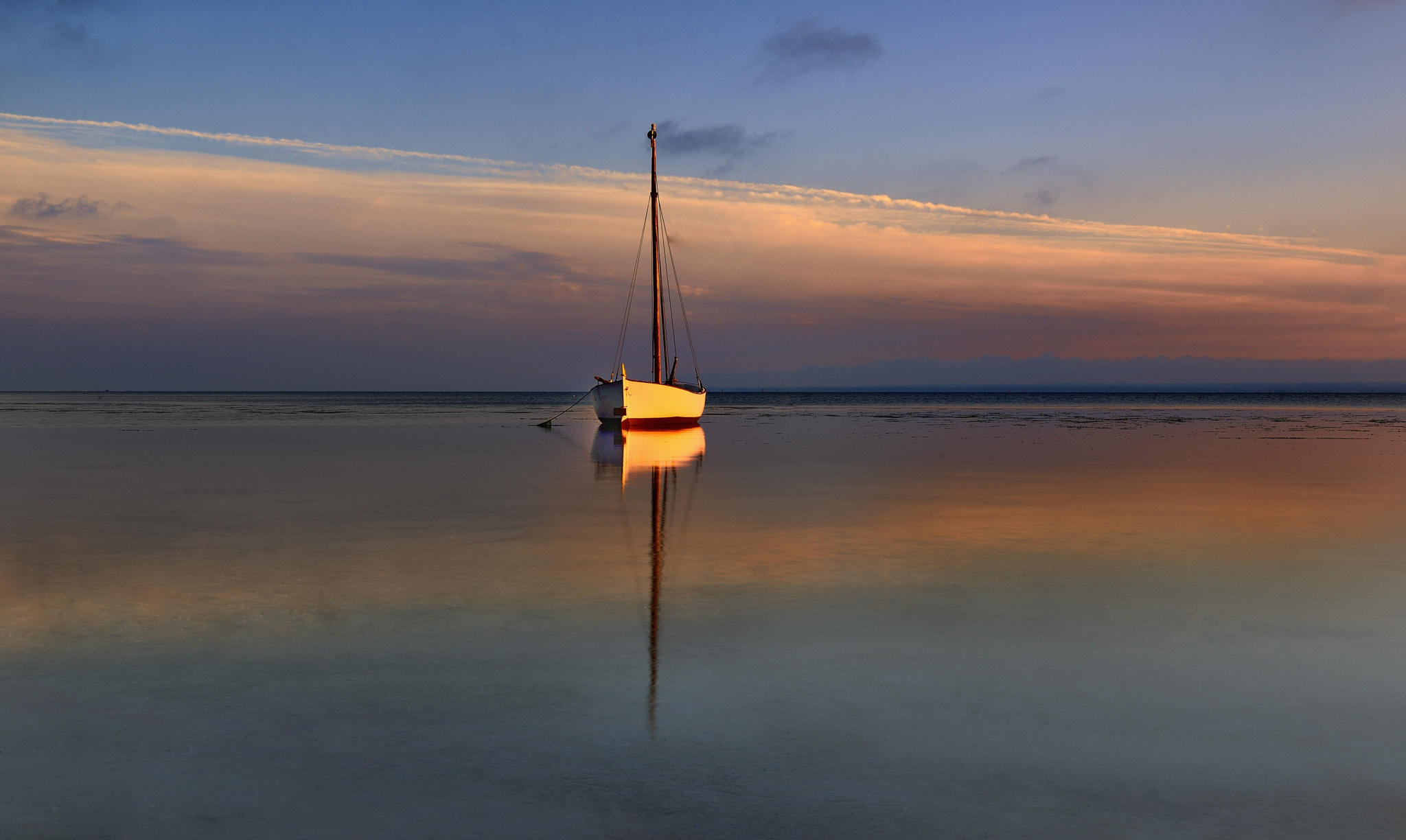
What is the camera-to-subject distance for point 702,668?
671 centimetres

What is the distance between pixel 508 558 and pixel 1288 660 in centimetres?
726

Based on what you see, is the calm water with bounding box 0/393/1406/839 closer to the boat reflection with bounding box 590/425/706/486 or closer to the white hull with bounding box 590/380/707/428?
the boat reflection with bounding box 590/425/706/486

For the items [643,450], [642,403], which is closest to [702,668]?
[643,450]

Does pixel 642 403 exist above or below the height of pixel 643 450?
above

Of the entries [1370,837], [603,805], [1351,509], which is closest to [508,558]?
[603,805]

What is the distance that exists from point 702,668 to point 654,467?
708 inches

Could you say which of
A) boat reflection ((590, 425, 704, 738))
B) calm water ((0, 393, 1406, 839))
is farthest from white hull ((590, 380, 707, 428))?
calm water ((0, 393, 1406, 839))

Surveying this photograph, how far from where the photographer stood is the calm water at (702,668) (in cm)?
456

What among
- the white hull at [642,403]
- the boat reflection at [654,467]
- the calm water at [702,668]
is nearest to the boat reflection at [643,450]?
the boat reflection at [654,467]

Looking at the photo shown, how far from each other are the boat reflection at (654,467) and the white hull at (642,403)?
53 centimetres

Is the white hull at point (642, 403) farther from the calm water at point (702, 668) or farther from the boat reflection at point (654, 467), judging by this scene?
the calm water at point (702, 668)

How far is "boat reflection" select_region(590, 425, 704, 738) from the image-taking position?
765cm

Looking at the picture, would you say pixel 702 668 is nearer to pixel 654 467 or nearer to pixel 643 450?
pixel 654 467

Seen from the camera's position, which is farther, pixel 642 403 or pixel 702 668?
pixel 642 403
